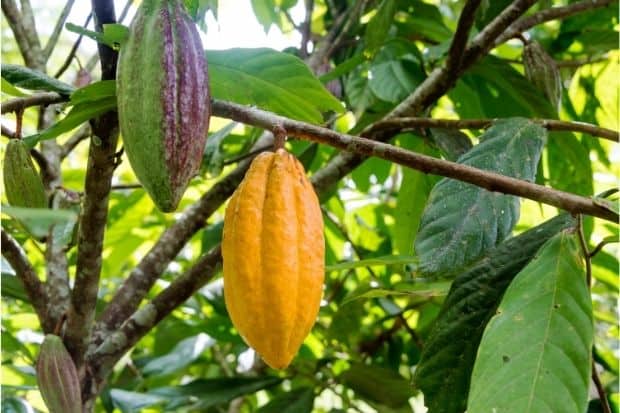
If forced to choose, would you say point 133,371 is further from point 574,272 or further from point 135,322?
point 574,272

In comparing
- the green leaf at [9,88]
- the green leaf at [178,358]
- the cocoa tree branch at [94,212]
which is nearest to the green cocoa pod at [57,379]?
the cocoa tree branch at [94,212]

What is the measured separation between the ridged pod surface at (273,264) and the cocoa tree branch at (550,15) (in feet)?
2.57

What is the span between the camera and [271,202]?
0.68 metres

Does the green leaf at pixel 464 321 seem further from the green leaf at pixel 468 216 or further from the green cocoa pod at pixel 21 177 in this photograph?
the green cocoa pod at pixel 21 177

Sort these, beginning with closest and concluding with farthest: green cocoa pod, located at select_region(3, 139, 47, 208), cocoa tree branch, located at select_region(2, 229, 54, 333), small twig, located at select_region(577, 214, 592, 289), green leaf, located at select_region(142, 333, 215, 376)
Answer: small twig, located at select_region(577, 214, 592, 289), green cocoa pod, located at select_region(3, 139, 47, 208), cocoa tree branch, located at select_region(2, 229, 54, 333), green leaf, located at select_region(142, 333, 215, 376)

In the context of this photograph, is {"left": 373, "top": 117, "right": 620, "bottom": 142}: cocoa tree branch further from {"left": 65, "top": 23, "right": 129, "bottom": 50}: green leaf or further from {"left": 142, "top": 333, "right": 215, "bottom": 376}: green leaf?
{"left": 142, "top": 333, "right": 215, "bottom": 376}: green leaf

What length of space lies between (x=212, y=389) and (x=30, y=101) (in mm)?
840

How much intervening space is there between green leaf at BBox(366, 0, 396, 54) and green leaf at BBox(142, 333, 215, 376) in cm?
77

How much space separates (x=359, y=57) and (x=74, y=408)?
2.39 ft

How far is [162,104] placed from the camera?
2.04ft

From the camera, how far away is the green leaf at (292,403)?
143 cm

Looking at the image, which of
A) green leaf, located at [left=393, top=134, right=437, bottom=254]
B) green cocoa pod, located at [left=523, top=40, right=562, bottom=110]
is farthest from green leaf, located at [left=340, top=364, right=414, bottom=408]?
green cocoa pod, located at [left=523, top=40, right=562, bottom=110]

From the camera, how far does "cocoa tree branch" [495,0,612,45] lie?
1.30m

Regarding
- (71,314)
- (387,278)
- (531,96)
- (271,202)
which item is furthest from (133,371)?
(271,202)
